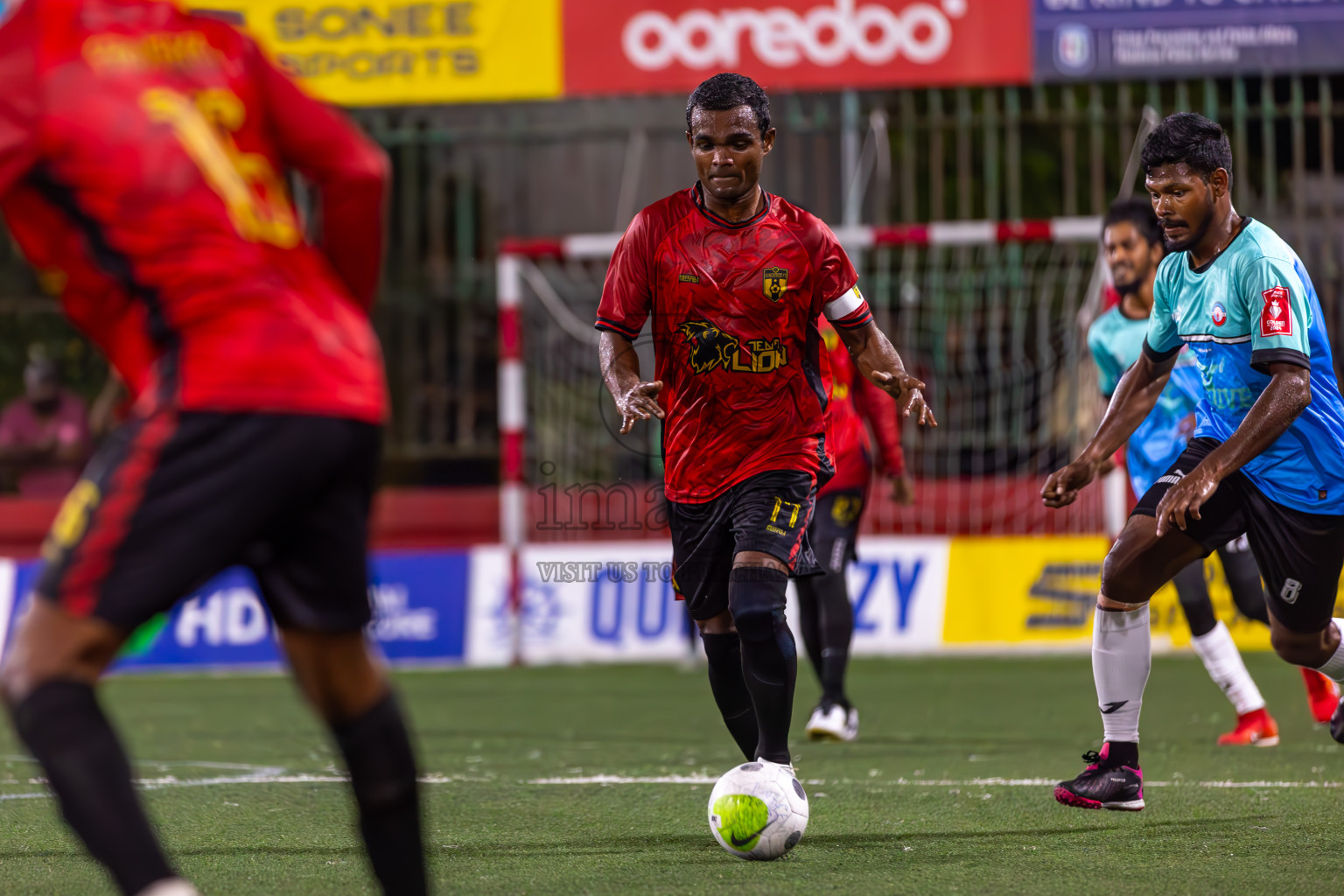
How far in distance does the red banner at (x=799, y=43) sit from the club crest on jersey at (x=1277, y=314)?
7142 millimetres

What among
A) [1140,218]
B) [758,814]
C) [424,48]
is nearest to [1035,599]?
[1140,218]

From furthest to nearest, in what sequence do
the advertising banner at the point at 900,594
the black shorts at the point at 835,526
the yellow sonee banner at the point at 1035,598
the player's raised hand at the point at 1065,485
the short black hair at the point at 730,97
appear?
the advertising banner at the point at 900,594 < the yellow sonee banner at the point at 1035,598 < the black shorts at the point at 835,526 < the player's raised hand at the point at 1065,485 < the short black hair at the point at 730,97

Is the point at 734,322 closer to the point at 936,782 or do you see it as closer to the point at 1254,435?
the point at 1254,435

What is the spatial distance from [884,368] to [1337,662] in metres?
1.86

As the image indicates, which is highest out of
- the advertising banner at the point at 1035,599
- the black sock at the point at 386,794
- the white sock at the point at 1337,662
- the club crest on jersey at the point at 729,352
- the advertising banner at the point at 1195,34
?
the advertising banner at the point at 1195,34

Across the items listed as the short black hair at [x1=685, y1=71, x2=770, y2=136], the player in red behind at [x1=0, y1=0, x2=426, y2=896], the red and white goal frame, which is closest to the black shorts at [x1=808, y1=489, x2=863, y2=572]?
the short black hair at [x1=685, y1=71, x2=770, y2=136]

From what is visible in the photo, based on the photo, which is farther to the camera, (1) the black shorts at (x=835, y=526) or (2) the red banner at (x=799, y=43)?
(2) the red banner at (x=799, y=43)

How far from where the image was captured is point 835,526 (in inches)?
307

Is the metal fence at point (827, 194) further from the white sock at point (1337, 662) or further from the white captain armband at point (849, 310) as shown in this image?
the white captain armband at point (849, 310)

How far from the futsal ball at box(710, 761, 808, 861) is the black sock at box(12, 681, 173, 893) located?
6.50 feet

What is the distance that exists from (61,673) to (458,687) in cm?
762

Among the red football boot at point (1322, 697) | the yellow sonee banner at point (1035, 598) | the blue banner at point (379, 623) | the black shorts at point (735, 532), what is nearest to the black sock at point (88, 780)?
the black shorts at point (735, 532)

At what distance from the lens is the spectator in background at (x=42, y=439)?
45.9 feet

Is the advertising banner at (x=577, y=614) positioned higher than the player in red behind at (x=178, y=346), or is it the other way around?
the player in red behind at (x=178, y=346)
